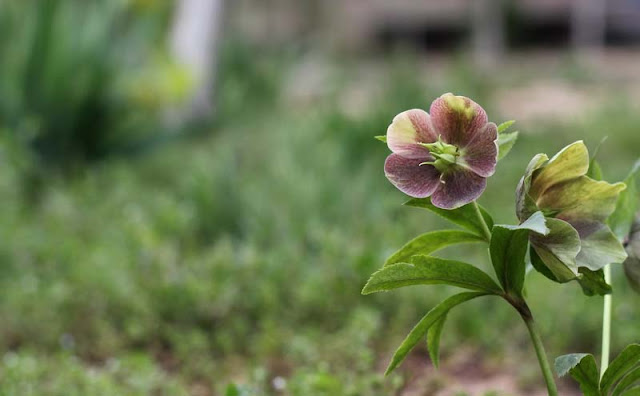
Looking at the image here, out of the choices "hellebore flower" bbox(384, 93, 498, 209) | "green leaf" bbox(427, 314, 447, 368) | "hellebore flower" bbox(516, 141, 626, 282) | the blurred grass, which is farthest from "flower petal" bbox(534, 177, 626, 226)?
the blurred grass

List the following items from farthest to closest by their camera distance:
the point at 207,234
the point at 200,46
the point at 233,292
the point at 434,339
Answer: the point at 200,46 → the point at 207,234 → the point at 233,292 → the point at 434,339

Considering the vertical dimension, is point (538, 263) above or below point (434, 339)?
above

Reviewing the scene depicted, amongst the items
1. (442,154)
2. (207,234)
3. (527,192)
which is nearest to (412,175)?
(442,154)

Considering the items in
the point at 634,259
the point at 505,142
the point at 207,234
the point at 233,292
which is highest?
the point at 505,142

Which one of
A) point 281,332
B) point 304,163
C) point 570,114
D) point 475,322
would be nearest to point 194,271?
point 281,332

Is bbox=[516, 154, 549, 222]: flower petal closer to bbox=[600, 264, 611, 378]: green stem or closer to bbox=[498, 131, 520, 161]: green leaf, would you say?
bbox=[498, 131, 520, 161]: green leaf

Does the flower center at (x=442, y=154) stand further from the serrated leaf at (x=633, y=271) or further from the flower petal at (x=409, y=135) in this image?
the serrated leaf at (x=633, y=271)

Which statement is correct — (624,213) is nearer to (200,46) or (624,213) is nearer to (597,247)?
(597,247)

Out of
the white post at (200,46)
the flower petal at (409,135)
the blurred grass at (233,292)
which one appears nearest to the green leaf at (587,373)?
the flower petal at (409,135)
